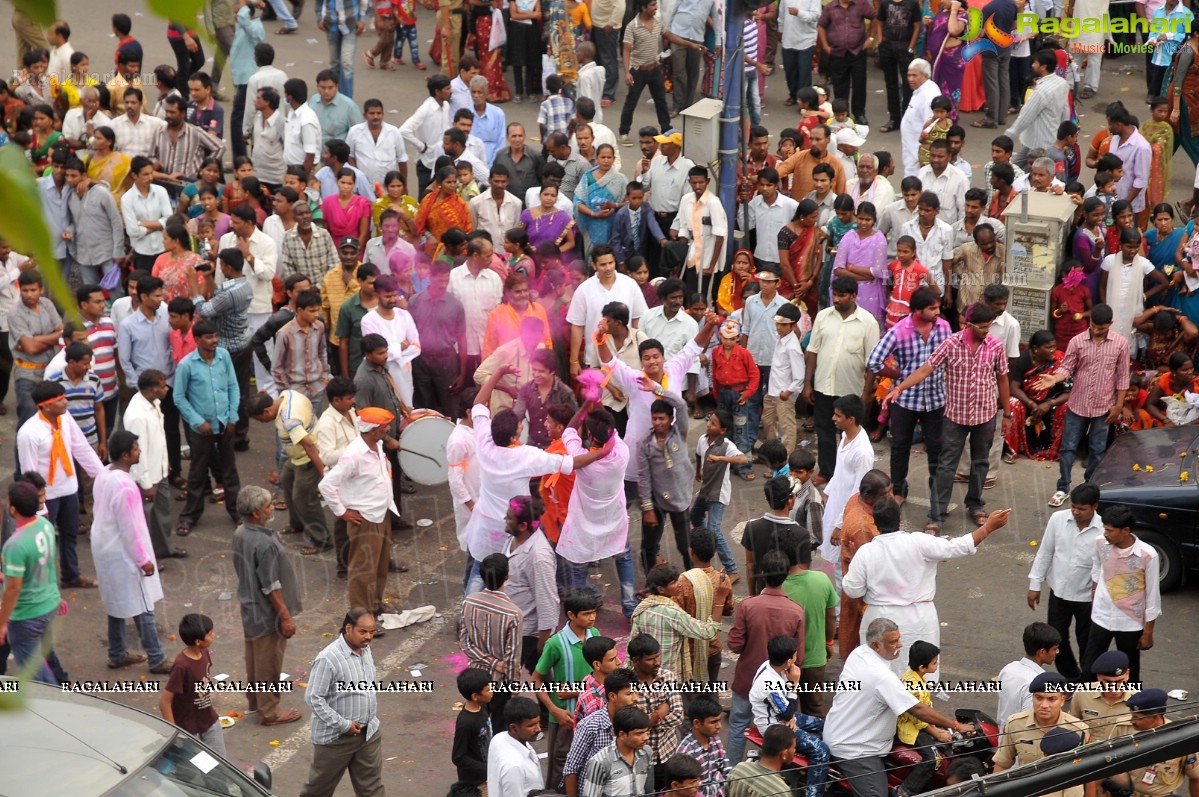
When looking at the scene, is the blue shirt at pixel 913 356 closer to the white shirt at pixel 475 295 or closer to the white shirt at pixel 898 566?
the white shirt at pixel 898 566

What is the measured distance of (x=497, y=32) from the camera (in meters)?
17.8

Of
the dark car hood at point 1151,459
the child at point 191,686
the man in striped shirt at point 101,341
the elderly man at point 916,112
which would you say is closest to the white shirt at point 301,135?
the man in striped shirt at point 101,341

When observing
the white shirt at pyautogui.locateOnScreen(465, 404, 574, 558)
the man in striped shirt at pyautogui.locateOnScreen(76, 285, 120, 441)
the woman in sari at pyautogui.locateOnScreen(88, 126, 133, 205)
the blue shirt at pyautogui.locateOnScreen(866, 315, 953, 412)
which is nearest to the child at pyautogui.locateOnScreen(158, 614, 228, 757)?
the white shirt at pyautogui.locateOnScreen(465, 404, 574, 558)

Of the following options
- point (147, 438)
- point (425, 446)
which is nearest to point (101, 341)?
point (147, 438)

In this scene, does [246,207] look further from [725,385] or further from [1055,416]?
[1055,416]

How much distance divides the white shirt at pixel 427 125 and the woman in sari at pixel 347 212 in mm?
1885

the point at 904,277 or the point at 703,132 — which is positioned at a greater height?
the point at 703,132

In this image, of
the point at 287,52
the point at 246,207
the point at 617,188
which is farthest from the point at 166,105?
the point at 287,52

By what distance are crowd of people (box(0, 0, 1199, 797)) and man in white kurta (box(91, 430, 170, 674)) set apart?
0.07ft

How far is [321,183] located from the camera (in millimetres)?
12867

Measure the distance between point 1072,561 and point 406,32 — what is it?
13715mm

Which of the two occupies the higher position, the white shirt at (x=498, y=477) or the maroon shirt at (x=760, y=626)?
the white shirt at (x=498, y=477)

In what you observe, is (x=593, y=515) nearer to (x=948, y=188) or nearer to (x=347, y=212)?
(x=347, y=212)

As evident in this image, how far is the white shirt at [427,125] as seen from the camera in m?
14.2
